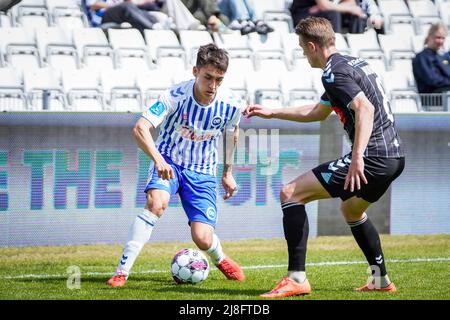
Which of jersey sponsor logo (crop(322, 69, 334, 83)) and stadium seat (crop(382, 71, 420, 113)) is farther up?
stadium seat (crop(382, 71, 420, 113))

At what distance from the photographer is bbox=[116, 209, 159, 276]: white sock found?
285 inches

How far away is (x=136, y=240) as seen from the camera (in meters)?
7.23

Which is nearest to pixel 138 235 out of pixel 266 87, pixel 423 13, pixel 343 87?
pixel 343 87

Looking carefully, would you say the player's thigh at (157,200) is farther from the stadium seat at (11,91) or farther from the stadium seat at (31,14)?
the stadium seat at (31,14)

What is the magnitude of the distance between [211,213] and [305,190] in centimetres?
126

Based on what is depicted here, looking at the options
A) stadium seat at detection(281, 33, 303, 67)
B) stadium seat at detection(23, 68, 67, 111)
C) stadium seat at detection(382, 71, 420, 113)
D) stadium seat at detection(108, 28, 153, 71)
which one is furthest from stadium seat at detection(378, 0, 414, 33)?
stadium seat at detection(23, 68, 67, 111)

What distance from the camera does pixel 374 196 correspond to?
6.71 metres

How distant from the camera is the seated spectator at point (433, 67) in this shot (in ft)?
43.2

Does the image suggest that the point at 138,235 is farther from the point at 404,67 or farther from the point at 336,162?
the point at 404,67

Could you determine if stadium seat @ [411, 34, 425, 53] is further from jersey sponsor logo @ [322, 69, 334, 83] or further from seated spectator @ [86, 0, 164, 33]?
jersey sponsor logo @ [322, 69, 334, 83]

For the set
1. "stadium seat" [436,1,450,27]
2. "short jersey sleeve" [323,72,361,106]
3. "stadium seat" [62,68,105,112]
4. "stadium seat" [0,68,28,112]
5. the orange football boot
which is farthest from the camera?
"stadium seat" [436,1,450,27]

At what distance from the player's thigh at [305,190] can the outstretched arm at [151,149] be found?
920 mm

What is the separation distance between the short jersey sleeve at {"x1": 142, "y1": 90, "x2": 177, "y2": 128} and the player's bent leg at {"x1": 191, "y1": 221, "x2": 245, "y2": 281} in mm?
991

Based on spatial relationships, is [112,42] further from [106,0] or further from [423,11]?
[423,11]
